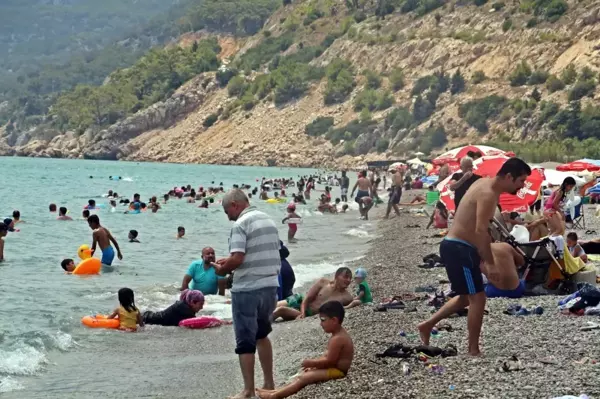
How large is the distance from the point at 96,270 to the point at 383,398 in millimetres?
11030

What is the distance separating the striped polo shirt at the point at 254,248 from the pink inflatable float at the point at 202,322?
442cm

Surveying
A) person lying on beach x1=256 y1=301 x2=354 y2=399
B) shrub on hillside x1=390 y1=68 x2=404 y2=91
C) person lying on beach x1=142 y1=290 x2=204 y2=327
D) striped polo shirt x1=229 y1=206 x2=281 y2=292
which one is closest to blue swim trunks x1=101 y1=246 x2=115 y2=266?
person lying on beach x1=142 y1=290 x2=204 y2=327

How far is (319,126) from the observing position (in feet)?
327

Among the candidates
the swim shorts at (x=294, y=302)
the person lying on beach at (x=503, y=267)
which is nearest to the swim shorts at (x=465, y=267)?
the person lying on beach at (x=503, y=267)

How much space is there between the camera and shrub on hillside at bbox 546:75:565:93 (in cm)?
7675

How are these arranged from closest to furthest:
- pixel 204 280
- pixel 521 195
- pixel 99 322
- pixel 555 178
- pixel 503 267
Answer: pixel 503 267 → pixel 99 322 → pixel 204 280 → pixel 521 195 → pixel 555 178

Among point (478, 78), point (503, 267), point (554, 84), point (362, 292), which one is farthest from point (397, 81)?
point (503, 267)

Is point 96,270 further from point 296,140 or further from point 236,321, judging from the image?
point 296,140

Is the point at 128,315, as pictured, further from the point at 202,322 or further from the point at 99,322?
the point at 202,322

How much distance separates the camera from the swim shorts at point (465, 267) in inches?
305

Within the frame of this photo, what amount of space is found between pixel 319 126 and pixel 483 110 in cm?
2313

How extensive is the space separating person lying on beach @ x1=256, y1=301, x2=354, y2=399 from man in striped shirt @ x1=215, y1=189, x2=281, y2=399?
0.38 m

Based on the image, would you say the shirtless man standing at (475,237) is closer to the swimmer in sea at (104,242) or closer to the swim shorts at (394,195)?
the swimmer in sea at (104,242)

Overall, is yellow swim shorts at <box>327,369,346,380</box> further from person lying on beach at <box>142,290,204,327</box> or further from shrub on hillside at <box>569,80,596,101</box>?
shrub on hillside at <box>569,80,596,101</box>
